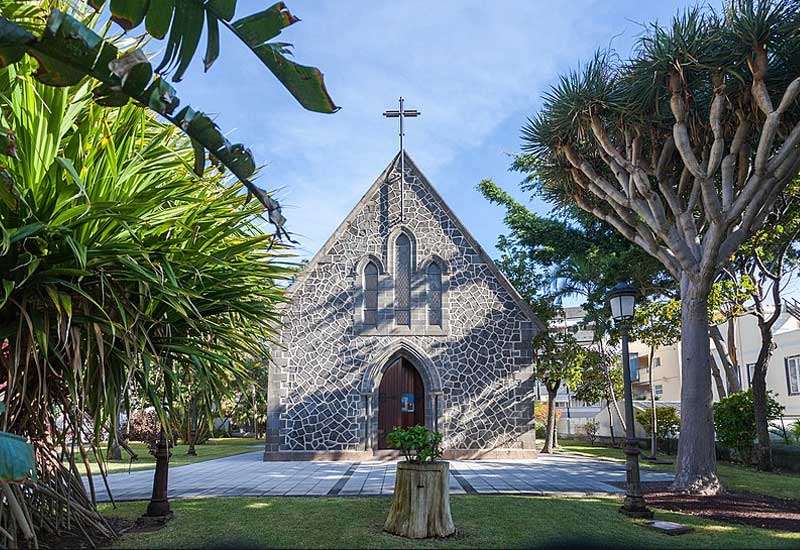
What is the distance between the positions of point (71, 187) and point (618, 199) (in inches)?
352

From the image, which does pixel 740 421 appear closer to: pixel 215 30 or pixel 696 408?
pixel 696 408

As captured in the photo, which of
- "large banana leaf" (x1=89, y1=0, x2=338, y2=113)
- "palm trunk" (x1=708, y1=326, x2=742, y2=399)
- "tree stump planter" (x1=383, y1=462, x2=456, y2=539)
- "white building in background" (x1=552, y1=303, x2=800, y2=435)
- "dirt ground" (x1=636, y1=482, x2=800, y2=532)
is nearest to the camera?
"large banana leaf" (x1=89, y1=0, x2=338, y2=113)

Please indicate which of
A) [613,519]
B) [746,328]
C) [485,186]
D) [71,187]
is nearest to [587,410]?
[746,328]

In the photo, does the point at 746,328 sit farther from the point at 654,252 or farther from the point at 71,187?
the point at 71,187

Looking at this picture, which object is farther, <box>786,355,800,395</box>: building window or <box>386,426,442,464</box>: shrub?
<box>786,355,800,395</box>: building window

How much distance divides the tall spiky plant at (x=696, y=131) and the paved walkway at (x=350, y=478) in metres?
2.44

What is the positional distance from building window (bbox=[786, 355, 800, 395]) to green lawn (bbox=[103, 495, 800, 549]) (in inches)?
804

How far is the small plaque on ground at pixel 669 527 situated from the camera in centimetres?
695

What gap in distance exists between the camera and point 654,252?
36.0ft

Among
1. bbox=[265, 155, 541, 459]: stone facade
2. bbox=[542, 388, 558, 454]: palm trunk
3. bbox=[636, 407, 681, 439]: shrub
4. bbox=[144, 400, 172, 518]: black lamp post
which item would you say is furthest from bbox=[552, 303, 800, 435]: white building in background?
bbox=[144, 400, 172, 518]: black lamp post

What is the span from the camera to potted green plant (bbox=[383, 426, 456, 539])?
21.5ft

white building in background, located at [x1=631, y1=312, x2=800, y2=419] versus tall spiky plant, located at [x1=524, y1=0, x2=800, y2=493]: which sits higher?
tall spiky plant, located at [x1=524, y1=0, x2=800, y2=493]

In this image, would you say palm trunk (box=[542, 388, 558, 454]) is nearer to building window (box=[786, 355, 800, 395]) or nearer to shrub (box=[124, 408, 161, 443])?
building window (box=[786, 355, 800, 395])

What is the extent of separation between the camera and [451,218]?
682 inches
